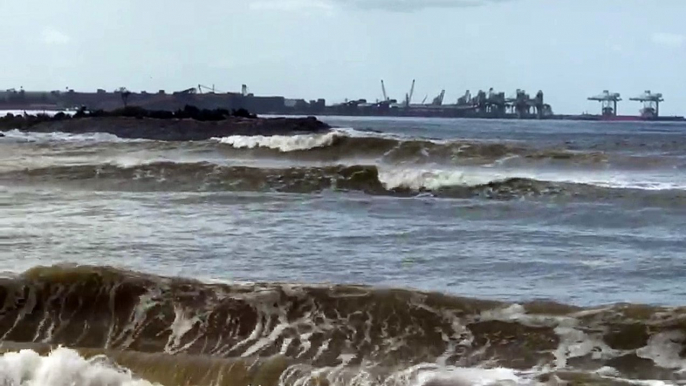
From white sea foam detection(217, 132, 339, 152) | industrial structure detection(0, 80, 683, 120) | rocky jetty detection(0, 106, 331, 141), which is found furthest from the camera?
industrial structure detection(0, 80, 683, 120)

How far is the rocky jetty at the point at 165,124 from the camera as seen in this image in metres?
42.3

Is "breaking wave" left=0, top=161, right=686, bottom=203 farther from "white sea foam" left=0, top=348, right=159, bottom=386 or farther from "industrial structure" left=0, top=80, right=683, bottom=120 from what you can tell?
"industrial structure" left=0, top=80, right=683, bottom=120

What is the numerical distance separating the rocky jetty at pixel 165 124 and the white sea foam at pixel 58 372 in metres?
34.4

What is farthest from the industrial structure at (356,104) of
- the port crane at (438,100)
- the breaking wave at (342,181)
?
the breaking wave at (342,181)

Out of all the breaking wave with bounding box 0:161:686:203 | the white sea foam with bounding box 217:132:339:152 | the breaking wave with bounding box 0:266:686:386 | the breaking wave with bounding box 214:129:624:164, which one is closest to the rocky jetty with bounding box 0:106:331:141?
the white sea foam with bounding box 217:132:339:152

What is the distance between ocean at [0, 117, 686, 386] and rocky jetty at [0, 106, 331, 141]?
991 inches

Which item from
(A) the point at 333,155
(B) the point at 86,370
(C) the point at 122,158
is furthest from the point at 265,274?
(A) the point at 333,155

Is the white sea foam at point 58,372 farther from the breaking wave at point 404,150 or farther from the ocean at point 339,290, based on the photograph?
the breaking wave at point 404,150

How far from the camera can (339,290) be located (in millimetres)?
7652

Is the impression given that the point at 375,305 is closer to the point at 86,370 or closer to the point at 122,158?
the point at 86,370

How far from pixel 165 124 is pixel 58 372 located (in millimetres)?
39370

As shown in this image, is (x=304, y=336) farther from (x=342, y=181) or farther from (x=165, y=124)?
(x=165, y=124)

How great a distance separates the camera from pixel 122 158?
26.4m

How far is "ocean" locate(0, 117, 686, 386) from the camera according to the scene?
6.05 m
